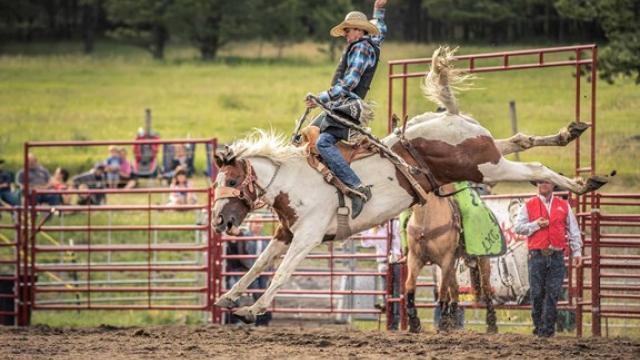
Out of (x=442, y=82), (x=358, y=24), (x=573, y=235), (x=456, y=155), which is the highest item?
(x=358, y=24)

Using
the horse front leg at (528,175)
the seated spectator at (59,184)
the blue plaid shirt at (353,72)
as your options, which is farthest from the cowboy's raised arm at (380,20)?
the seated spectator at (59,184)

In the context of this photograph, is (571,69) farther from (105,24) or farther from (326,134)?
(105,24)

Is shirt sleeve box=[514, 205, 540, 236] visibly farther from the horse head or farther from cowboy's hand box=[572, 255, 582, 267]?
the horse head

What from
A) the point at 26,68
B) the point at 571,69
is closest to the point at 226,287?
the point at 571,69

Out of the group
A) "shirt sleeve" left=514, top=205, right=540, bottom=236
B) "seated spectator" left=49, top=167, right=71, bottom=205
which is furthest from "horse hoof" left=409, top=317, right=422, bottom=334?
"seated spectator" left=49, top=167, right=71, bottom=205

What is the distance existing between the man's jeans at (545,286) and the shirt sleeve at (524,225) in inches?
7.6

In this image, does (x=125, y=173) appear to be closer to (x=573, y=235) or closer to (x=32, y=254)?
(x=32, y=254)

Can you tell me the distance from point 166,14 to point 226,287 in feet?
104

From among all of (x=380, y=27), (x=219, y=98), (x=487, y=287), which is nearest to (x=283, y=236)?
(x=380, y=27)

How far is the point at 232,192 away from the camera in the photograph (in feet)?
31.5

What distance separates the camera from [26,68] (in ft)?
123

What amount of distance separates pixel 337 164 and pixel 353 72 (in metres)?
0.75

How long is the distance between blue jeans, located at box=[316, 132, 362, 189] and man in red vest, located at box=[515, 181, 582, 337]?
2.05 metres

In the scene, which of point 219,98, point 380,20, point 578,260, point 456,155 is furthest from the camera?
point 219,98
